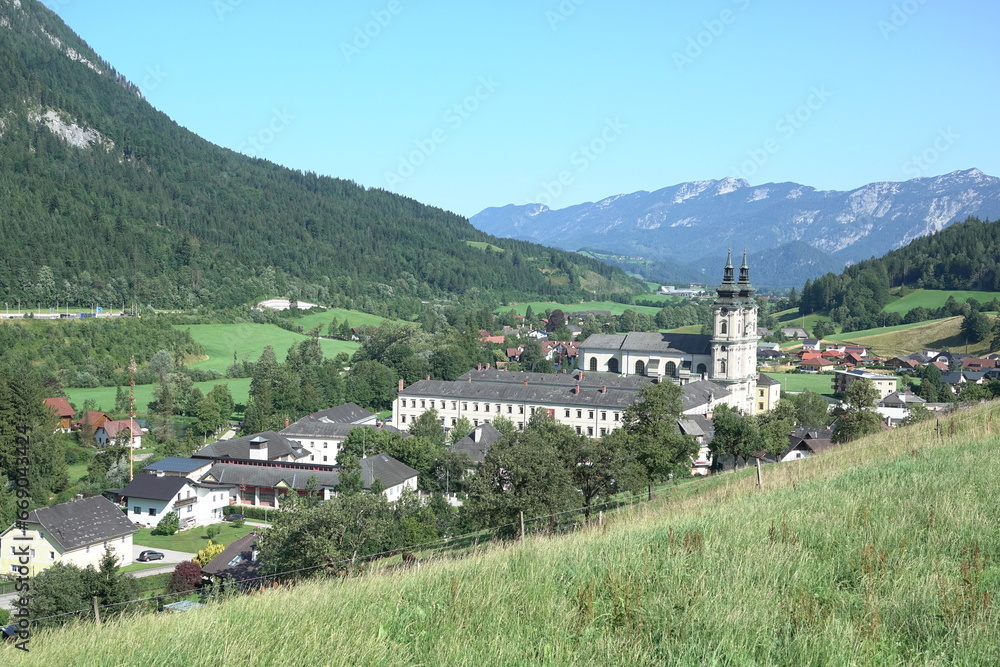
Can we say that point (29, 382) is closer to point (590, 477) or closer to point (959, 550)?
point (590, 477)

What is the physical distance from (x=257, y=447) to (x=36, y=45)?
155053 mm

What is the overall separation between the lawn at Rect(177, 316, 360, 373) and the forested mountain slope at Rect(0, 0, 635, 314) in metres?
17.4

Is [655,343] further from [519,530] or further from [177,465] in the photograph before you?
[519,530]

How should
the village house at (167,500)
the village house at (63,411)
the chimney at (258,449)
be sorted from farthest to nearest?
the village house at (63,411) < the chimney at (258,449) < the village house at (167,500)

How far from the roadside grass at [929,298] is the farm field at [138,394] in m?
89.7

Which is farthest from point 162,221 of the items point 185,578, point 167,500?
point 185,578

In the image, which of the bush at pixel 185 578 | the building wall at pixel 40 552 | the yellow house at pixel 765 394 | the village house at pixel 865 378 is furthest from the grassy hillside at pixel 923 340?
the building wall at pixel 40 552

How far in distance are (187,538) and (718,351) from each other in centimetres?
4403

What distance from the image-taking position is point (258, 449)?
4375 centimetres

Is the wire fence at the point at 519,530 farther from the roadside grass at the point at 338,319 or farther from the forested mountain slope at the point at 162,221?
the forested mountain slope at the point at 162,221

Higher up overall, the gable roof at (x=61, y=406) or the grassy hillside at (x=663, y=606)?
the grassy hillside at (x=663, y=606)

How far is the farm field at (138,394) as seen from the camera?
187ft

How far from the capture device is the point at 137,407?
57656 millimetres

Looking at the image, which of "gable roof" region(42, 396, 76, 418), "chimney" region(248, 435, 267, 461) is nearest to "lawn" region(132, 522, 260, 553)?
"chimney" region(248, 435, 267, 461)
